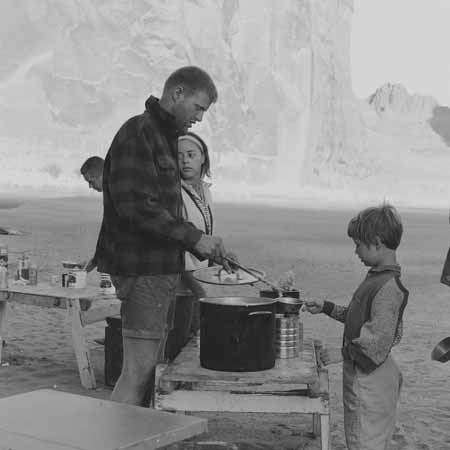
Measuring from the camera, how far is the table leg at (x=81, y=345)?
5723 millimetres

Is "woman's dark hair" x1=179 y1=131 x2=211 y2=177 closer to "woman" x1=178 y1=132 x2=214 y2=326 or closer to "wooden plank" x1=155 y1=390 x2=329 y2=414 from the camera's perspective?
"woman" x1=178 y1=132 x2=214 y2=326

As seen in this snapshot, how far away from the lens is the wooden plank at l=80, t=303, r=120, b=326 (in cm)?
582

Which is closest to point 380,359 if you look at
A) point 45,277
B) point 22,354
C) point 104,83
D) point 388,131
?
point 22,354

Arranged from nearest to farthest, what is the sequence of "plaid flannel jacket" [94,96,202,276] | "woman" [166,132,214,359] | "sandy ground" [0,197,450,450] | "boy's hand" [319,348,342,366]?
"plaid flannel jacket" [94,96,202,276]
"boy's hand" [319,348,342,366]
"woman" [166,132,214,359]
"sandy ground" [0,197,450,450]

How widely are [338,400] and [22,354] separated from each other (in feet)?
8.79

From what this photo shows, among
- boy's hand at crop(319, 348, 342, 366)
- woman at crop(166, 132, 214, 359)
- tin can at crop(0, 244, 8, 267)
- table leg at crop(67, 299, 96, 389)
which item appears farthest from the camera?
tin can at crop(0, 244, 8, 267)

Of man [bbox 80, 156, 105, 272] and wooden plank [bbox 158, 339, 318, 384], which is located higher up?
man [bbox 80, 156, 105, 272]

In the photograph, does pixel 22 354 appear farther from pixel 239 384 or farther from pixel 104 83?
pixel 104 83

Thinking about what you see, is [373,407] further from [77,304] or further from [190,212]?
[77,304]

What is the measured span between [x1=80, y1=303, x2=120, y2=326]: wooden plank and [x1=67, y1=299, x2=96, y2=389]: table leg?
6 centimetres

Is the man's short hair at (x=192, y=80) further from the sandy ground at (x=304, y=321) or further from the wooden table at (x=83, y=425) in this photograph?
the sandy ground at (x=304, y=321)

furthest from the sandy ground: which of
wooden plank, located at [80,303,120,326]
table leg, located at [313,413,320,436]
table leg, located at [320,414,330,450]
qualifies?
table leg, located at [320,414,330,450]

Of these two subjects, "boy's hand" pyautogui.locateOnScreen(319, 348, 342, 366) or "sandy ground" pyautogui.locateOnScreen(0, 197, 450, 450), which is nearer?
"boy's hand" pyautogui.locateOnScreen(319, 348, 342, 366)

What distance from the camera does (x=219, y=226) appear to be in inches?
968
